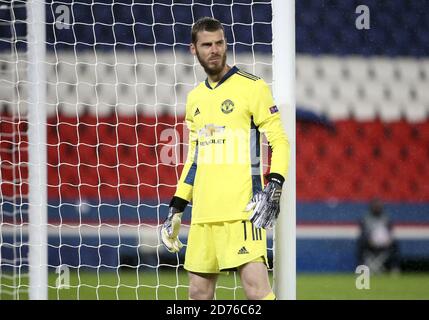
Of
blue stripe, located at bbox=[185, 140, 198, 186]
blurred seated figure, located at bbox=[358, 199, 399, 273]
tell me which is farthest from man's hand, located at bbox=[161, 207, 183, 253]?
blurred seated figure, located at bbox=[358, 199, 399, 273]

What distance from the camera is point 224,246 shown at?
3.28m

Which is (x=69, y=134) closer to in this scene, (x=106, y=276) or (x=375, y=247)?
(x=106, y=276)

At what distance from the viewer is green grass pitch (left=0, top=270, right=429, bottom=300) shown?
6117 millimetres

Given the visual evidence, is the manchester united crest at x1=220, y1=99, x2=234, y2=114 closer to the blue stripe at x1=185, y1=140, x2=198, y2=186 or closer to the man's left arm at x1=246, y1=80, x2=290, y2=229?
the man's left arm at x1=246, y1=80, x2=290, y2=229

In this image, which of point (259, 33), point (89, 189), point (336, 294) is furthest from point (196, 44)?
point (259, 33)

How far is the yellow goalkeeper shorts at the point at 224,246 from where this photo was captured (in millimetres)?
3244

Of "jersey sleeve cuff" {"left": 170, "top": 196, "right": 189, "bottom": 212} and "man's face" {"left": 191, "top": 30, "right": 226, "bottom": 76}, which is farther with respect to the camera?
"jersey sleeve cuff" {"left": 170, "top": 196, "right": 189, "bottom": 212}

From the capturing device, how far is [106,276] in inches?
305

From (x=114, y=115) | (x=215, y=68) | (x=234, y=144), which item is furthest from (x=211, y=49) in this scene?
(x=114, y=115)

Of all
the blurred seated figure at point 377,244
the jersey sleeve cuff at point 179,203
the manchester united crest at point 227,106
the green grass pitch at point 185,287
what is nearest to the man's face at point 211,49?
the manchester united crest at point 227,106

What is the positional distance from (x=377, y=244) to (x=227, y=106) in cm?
553

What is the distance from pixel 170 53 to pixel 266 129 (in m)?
5.93

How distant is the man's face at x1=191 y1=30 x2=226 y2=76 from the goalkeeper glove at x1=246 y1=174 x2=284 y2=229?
495 mm

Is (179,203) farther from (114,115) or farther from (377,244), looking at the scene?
(114,115)
